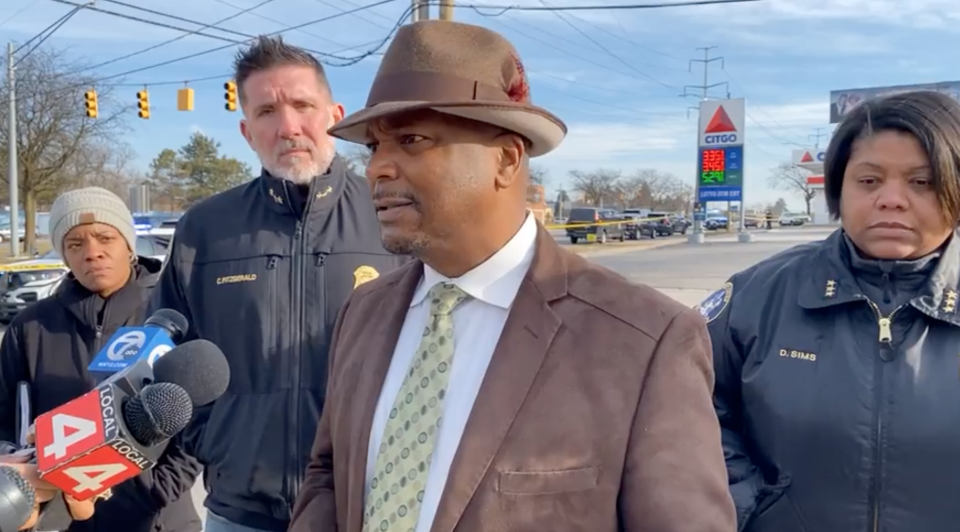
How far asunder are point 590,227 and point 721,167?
27.2ft

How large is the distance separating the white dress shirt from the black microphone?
729 mm

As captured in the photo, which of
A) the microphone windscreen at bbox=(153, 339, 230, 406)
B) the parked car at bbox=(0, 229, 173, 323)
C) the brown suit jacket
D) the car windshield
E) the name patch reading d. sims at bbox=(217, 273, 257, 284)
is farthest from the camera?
the car windshield

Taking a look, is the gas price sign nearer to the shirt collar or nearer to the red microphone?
the shirt collar

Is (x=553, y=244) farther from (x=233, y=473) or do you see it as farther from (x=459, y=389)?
(x=233, y=473)

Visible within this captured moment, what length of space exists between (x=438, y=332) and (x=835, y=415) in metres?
1.11

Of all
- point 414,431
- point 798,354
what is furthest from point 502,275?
point 798,354

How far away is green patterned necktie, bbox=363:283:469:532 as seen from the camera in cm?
154

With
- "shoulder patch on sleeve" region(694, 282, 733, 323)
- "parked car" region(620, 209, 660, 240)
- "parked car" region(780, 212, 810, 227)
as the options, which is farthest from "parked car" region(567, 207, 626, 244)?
"parked car" region(780, 212, 810, 227)

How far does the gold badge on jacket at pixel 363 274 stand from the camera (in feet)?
9.02

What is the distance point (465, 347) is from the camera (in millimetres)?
1625

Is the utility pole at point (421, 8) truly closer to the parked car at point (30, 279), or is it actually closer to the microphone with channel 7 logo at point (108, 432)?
the parked car at point (30, 279)

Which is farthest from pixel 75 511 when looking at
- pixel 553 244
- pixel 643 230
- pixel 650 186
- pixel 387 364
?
pixel 650 186

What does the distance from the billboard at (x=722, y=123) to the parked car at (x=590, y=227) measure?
320 inches

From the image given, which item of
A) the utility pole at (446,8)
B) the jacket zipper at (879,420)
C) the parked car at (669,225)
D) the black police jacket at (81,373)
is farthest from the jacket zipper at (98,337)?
the parked car at (669,225)
